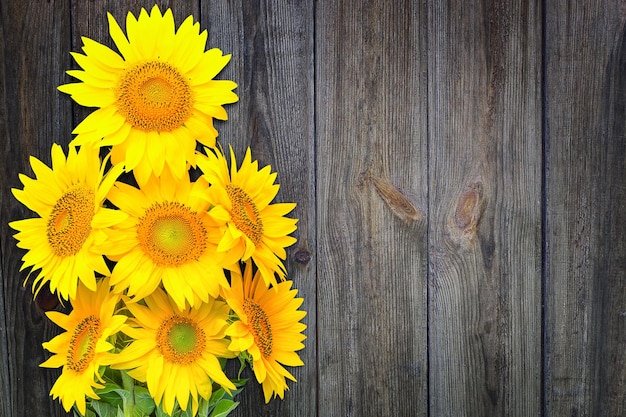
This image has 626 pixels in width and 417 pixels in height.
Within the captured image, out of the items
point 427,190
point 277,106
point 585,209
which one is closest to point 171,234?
point 277,106

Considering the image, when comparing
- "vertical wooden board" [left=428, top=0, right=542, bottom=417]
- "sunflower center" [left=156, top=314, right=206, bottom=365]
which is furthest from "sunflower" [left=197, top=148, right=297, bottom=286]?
"vertical wooden board" [left=428, top=0, right=542, bottom=417]

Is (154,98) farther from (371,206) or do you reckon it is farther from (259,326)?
(371,206)

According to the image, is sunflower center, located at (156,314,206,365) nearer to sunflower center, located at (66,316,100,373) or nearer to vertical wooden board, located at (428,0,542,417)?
sunflower center, located at (66,316,100,373)

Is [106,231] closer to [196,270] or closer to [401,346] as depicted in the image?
[196,270]

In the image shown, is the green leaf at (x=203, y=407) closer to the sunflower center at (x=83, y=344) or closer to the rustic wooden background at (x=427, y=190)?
the sunflower center at (x=83, y=344)

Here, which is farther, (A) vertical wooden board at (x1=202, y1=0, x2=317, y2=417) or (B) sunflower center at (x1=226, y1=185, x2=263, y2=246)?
(A) vertical wooden board at (x1=202, y1=0, x2=317, y2=417)

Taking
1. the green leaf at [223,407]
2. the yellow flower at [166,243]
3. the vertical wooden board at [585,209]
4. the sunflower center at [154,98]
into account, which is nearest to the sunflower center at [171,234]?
the yellow flower at [166,243]

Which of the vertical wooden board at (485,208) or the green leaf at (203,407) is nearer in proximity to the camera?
the green leaf at (203,407)
